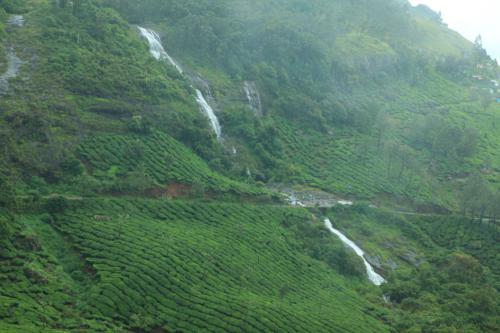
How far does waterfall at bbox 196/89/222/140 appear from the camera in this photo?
6869 cm

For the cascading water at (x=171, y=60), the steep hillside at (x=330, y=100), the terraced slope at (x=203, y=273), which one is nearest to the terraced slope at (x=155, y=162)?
the terraced slope at (x=203, y=273)

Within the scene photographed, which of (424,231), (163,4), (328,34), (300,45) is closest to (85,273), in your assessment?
(424,231)

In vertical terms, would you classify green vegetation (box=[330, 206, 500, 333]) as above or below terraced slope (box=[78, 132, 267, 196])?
below

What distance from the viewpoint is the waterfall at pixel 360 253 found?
5481 cm

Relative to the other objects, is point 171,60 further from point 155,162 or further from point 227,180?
point 155,162

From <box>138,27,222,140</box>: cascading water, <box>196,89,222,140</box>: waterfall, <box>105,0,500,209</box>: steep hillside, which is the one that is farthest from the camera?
<box>105,0,500,209</box>: steep hillside

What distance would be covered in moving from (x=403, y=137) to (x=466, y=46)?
2881 inches

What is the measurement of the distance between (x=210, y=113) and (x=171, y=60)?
1023 centimetres

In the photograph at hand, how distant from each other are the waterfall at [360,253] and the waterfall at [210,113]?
16524mm

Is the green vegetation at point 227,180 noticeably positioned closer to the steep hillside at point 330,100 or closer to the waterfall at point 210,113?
the steep hillside at point 330,100

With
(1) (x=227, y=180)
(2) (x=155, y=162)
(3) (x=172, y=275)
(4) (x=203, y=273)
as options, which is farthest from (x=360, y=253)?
(3) (x=172, y=275)

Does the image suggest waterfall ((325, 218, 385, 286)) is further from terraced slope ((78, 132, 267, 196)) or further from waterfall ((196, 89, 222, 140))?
waterfall ((196, 89, 222, 140))

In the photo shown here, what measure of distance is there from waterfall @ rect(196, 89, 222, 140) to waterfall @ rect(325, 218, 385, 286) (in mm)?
16524

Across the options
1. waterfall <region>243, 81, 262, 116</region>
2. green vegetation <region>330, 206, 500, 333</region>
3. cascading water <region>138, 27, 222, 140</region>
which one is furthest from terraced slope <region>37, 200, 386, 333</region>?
waterfall <region>243, 81, 262, 116</region>
